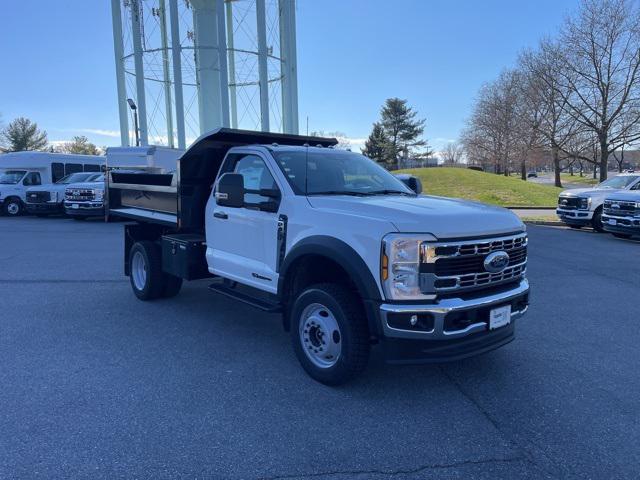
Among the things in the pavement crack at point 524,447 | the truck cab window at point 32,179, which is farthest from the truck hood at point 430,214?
the truck cab window at point 32,179

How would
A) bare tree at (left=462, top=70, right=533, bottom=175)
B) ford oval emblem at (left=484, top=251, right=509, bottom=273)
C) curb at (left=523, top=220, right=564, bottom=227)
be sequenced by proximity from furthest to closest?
bare tree at (left=462, top=70, right=533, bottom=175) < curb at (left=523, top=220, right=564, bottom=227) < ford oval emblem at (left=484, top=251, right=509, bottom=273)

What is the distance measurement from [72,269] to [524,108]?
3774 cm

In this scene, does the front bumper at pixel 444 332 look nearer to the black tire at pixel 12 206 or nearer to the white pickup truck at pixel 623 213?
the white pickup truck at pixel 623 213

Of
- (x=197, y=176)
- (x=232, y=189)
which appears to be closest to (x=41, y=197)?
(x=197, y=176)

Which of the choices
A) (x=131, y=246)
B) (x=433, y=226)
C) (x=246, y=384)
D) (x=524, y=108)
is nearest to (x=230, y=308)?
(x=131, y=246)

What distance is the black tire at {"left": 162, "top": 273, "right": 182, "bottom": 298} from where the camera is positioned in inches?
270

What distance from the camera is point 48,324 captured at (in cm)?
578

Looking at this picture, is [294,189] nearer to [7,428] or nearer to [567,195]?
[7,428]

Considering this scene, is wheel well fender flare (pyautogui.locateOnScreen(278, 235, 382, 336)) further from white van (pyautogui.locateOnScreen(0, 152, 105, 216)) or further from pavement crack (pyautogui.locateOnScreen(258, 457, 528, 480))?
white van (pyautogui.locateOnScreen(0, 152, 105, 216))

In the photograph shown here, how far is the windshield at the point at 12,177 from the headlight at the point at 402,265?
895 inches

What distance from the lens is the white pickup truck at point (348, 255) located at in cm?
361

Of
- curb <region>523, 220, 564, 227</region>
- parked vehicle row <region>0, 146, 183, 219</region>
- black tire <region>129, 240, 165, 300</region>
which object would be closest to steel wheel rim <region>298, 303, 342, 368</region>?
black tire <region>129, 240, 165, 300</region>

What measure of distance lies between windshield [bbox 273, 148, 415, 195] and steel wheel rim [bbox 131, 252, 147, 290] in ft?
10.2

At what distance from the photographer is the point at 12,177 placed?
2159cm
